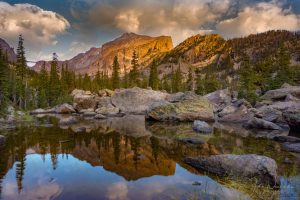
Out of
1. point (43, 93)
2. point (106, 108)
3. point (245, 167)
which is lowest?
point (245, 167)

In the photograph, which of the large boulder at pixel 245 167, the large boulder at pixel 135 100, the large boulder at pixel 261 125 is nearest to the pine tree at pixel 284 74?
the large boulder at pixel 135 100

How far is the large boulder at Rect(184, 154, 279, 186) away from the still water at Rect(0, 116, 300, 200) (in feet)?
1.87

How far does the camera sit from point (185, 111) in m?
39.4

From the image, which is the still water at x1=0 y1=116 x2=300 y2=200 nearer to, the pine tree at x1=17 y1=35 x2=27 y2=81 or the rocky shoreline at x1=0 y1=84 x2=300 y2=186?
the rocky shoreline at x1=0 y1=84 x2=300 y2=186

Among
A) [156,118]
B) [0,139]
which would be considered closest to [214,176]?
[0,139]

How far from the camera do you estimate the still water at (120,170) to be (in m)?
10.2

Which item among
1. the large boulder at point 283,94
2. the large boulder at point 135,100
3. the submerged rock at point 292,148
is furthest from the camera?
the large boulder at point 135,100

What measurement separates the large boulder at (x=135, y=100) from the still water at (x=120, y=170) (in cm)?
3752

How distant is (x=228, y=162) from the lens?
12.4 metres

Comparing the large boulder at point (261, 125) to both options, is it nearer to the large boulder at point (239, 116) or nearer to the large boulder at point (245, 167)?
the large boulder at point (239, 116)

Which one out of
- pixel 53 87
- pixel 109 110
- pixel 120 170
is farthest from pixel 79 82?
pixel 120 170

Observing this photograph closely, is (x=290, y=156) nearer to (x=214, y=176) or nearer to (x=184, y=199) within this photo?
(x=214, y=176)

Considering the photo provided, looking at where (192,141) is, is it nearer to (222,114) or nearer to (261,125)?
(261,125)

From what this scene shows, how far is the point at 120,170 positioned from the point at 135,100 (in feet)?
157
